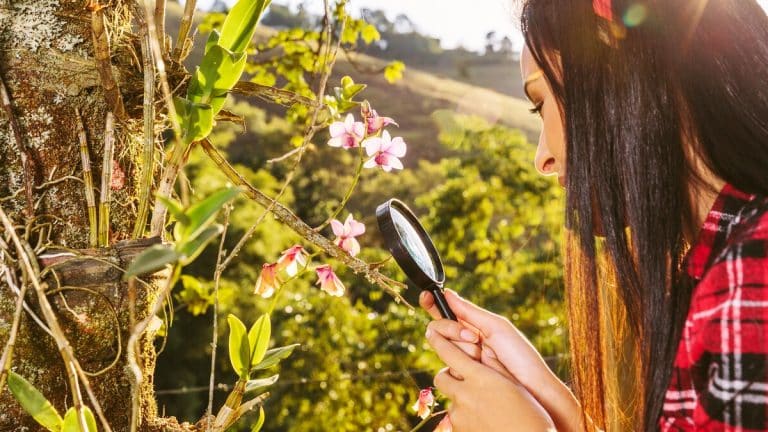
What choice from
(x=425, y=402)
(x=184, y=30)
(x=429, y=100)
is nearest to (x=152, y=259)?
(x=184, y=30)

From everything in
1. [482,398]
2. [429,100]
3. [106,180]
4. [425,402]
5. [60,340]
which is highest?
[106,180]

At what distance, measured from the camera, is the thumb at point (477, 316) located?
0.95 m

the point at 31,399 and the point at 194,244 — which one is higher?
A: the point at 194,244

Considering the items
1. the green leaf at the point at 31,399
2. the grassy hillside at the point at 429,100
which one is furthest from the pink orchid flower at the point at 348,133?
the grassy hillside at the point at 429,100

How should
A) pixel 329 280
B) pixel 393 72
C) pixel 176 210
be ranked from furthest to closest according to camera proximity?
pixel 393 72
pixel 329 280
pixel 176 210

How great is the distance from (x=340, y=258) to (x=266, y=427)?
4.12 metres

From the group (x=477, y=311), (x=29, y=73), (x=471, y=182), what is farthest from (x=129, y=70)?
(x=471, y=182)

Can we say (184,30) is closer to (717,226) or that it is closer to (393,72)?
(717,226)

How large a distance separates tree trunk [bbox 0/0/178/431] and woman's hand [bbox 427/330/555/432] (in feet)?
1.22

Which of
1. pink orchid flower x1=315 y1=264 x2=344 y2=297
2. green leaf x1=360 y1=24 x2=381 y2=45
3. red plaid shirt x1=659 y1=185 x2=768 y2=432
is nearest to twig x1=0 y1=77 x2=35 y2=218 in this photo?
pink orchid flower x1=315 y1=264 x2=344 y2=297

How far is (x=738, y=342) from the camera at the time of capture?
64 centimetres

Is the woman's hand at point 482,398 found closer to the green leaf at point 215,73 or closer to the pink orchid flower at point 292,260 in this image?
the pink orchid flower at point 292,260

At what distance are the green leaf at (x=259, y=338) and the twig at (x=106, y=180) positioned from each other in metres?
0.20

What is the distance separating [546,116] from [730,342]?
364 mm
